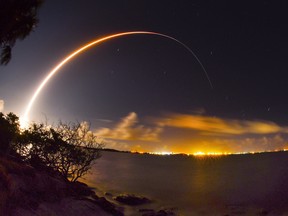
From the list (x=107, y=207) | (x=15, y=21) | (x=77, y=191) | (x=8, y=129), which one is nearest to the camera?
(x=15, y=21)

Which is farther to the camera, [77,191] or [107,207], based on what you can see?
[77,191]

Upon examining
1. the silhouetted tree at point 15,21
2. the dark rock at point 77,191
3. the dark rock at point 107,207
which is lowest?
the dark rock at point 107,207

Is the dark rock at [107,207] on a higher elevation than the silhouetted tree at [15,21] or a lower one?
lower

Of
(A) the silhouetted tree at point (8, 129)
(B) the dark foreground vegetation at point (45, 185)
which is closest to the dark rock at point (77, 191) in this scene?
(B) the dark foreground vegetation at point (45, 185)

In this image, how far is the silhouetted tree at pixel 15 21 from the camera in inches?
891

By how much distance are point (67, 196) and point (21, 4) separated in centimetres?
1565

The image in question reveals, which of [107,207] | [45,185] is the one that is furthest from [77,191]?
[45,185]

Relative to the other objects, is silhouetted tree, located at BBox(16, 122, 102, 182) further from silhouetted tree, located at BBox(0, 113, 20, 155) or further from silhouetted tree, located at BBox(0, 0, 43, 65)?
silhouetted tree, located at BBox(0, 0, 43, 65)

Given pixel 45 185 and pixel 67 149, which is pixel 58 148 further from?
pixel 45 185

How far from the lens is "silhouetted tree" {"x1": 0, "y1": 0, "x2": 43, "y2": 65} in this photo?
74.3ft

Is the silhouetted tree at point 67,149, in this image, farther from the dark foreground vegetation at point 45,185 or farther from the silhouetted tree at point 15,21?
the silhouetted tree at point 15,21

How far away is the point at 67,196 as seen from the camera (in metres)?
27.6

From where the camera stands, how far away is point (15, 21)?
2341cm

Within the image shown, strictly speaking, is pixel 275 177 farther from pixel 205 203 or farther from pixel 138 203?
pixel 138 203
